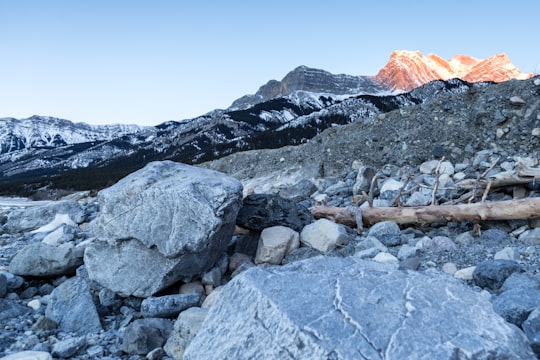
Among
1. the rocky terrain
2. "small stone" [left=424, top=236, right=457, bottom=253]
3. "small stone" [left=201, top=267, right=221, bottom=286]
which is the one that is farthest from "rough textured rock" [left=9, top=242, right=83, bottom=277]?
"small stone" [left=424, top=236, right=457, bottom=253]

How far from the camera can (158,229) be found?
5051 millimetres

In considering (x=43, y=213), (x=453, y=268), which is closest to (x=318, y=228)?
(x=453, y=268)

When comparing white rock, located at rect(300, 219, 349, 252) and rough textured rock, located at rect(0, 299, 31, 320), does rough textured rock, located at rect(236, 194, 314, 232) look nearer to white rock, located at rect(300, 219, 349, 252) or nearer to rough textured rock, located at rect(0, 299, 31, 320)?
white rock, located at rect(300, 219, 349, 252)

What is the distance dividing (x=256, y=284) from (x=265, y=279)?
103 mm

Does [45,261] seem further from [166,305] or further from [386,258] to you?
[386,258]

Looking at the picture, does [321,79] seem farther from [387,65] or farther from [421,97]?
[421,97]

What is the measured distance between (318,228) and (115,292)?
11.5 feet

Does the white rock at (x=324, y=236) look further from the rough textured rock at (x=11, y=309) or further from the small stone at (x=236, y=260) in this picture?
the rough textured rock at (x=11, y=309)

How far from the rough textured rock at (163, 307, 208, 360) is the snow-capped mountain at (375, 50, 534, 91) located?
141m

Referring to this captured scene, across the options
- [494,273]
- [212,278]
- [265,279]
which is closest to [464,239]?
[494,273]

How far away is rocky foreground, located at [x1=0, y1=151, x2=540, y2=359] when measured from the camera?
86.0 inches

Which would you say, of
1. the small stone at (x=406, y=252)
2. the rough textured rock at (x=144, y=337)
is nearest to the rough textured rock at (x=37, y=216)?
the rough textured rock at (x=144, y=337)

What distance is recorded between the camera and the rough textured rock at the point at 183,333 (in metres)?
3.68

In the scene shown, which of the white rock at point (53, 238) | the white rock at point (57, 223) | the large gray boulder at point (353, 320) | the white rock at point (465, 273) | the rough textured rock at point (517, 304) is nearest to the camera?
the large gray boulder at point (353, 320)
